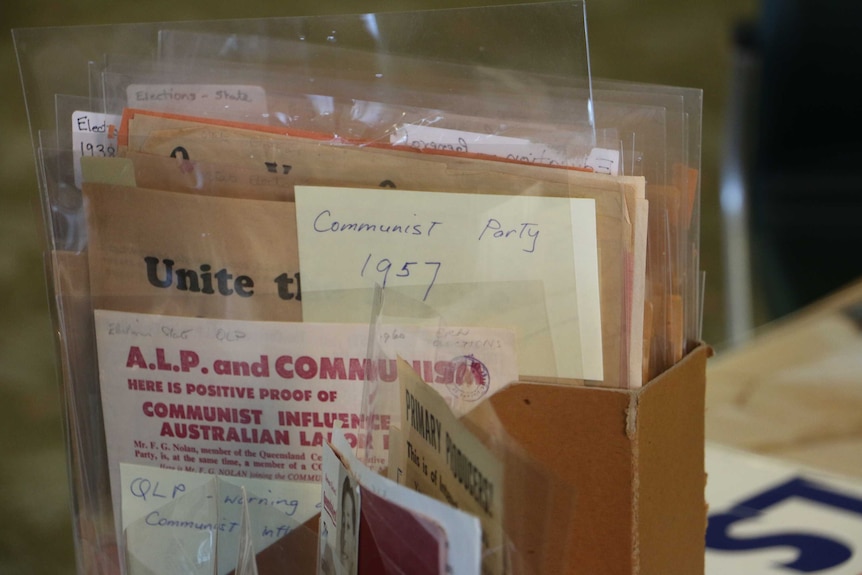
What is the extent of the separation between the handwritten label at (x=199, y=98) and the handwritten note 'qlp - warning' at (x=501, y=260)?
0.11m

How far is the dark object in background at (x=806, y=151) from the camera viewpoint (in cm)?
186

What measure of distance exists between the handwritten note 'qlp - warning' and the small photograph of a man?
0.11m

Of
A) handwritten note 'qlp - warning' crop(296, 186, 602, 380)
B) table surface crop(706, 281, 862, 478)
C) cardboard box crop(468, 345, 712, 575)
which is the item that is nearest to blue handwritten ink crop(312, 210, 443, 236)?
handwritten note 'qlp - warning' crop(296, 186, 602, 380)

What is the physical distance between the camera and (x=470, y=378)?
17.5 inches

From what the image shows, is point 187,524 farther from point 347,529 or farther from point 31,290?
point 31,290

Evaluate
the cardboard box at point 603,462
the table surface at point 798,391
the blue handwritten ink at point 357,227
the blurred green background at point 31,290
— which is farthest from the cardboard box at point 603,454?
the blurred green background at point 31,290

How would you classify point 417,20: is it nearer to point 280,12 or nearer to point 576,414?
point 576,414

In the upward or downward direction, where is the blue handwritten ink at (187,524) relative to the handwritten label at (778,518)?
upward

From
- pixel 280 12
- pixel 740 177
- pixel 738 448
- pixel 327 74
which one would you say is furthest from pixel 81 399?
pixel 740 177

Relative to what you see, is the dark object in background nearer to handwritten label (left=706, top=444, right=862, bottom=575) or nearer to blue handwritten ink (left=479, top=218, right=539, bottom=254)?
handwritten label (left=706, top=444, right=862, bottom=575)

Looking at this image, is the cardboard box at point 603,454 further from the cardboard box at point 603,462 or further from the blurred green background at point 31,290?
the blurred green background at point 31,290

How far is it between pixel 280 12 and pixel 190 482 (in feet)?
5.40

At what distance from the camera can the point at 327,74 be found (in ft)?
1.90

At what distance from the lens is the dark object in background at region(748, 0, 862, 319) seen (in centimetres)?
186
